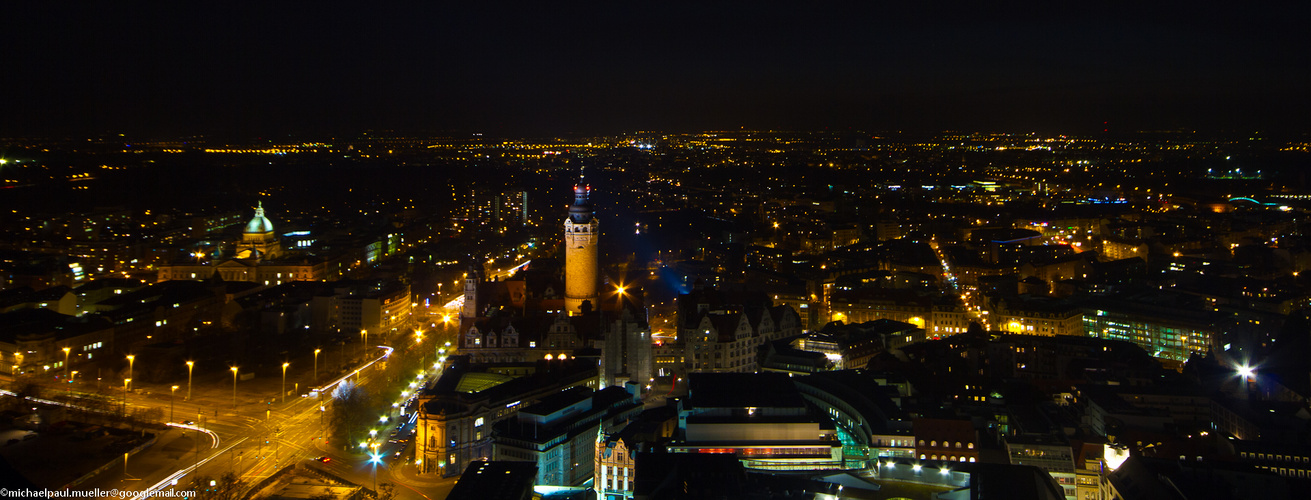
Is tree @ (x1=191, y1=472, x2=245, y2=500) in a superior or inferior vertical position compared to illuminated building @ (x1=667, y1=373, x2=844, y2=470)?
inferior

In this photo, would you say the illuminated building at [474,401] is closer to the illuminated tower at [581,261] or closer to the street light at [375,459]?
the street light at [375,459]

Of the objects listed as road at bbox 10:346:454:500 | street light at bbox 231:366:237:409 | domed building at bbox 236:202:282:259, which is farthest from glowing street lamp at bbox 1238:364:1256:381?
domed building at bbox 236:202:282:259

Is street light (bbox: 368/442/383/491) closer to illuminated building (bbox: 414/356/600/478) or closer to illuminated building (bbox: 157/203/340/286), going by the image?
illuminated building (bbox: 414/356/600/478)

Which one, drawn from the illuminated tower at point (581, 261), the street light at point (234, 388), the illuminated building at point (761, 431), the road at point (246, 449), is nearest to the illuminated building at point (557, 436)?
the road at point (246, 449)

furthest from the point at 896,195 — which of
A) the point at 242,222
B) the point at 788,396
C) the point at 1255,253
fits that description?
the point at 788,396

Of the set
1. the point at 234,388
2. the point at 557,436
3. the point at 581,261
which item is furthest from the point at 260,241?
the point at 557,436

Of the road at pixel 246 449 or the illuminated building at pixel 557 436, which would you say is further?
the illuminated building at pixel 557 436

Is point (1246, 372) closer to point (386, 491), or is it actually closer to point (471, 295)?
point (471, 295)

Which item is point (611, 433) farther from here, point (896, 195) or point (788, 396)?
point (896, 195)
